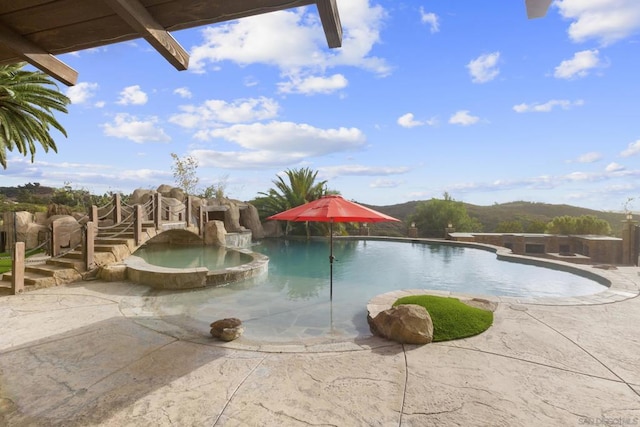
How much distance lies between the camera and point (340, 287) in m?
8.00

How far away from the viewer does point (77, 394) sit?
9.25 ft

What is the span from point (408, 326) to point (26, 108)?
44.1 feet

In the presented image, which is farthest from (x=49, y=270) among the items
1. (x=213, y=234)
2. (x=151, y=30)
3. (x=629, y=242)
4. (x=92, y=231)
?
(x=629, y=242)

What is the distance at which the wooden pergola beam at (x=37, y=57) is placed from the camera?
2.12 metres

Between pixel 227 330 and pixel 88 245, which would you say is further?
pixel 88 245

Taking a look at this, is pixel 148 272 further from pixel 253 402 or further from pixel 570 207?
pixel 570 207

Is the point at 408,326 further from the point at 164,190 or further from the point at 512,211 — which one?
the point at 512,211

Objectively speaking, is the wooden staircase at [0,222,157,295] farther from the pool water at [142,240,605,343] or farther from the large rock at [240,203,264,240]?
the large rock at [240,203,264,240]

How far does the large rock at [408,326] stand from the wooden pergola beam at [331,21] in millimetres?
3305

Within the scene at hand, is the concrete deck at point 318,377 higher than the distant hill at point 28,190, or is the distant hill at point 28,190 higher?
the distant hill at point 28,190

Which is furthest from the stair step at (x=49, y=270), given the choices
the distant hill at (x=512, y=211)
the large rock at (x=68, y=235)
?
the distant hill at (x=512, y=211)

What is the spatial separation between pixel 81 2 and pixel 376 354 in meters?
4.02

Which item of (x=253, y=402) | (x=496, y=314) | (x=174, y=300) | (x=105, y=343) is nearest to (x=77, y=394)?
(x=105, y=343)

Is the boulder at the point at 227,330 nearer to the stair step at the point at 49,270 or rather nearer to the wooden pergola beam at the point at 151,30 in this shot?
the wooden pergola beam at the point at 151,30
